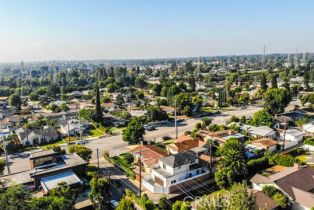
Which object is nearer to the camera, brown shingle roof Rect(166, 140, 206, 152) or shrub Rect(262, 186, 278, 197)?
shrub Rect(262, 186, 278, 197)

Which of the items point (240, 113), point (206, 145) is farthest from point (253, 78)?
point (206, 145)

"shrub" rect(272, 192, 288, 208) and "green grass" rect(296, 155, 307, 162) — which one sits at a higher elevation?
"shrub" rect(272, 192, 288, 208)

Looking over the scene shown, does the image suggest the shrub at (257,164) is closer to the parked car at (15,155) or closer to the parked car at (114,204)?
the parked car at (114,204)

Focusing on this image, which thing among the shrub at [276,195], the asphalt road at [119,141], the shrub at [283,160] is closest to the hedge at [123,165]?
the asphalt road at [119,141]

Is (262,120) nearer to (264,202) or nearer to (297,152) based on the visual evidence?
(297,152)

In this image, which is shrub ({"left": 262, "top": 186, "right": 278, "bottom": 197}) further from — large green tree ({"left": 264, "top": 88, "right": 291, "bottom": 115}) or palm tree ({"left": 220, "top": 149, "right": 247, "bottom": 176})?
large green tree ({"left": 264, "top": 88, "right": 291, "bottom": 115})

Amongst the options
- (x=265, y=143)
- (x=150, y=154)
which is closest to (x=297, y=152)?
(x=265, y=143)

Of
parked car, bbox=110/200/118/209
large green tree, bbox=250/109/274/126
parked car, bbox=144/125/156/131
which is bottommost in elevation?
parked car, bbox=110/200/118/209

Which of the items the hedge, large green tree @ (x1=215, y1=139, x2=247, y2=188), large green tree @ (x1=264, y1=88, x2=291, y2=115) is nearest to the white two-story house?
the hedge

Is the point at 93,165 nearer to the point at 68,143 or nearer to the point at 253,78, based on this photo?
the point at 68,143
